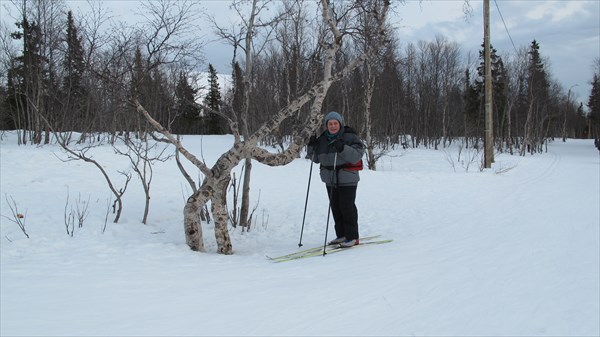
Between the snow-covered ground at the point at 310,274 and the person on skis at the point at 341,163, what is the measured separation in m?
0.45

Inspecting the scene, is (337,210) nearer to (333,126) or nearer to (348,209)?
(348,209)

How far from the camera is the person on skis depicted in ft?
17.1

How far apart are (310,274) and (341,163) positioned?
165 cm

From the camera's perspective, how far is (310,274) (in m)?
4.13

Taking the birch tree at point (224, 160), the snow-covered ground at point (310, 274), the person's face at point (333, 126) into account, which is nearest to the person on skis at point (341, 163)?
the person's face at point (333, 126)

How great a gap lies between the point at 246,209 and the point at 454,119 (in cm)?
3520

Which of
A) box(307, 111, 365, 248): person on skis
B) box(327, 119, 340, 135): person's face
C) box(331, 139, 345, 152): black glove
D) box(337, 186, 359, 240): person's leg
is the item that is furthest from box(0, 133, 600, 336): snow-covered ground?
box(327, 119, 340, 135): person's face

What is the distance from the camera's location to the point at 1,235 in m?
5.74

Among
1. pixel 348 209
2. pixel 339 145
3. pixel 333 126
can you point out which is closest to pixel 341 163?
pixel 339 145

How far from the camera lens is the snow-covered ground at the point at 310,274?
2.87m

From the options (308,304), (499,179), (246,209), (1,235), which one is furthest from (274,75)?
(308,304)

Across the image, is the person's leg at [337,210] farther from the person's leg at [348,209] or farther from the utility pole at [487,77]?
the utility pole at [487,77]

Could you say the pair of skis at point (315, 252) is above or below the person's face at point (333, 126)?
below

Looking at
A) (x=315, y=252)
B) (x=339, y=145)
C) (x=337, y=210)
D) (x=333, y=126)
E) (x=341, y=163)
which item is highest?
(x=333, y=126)
